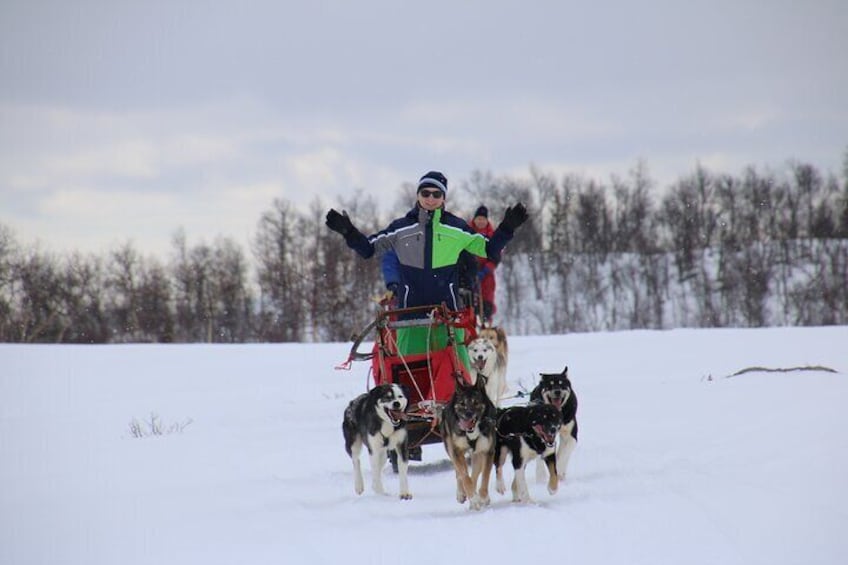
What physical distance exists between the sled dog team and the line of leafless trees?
34.5m

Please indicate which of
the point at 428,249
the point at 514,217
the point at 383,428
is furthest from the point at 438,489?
the point at 514,217

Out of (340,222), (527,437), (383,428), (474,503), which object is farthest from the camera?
(340,222)

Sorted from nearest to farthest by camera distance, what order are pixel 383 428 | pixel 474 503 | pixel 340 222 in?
pixel 474 503
pixel 383 428
pixel 340 222

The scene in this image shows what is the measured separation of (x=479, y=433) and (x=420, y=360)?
4.73 ft

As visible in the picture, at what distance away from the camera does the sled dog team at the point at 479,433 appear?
5.01 metres

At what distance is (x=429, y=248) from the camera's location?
6.45m

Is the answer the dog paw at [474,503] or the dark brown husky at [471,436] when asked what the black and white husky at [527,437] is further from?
the dog paw at [474,503]

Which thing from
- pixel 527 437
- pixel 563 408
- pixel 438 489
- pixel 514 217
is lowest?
pixel 438 489

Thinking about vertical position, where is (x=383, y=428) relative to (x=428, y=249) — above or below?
below

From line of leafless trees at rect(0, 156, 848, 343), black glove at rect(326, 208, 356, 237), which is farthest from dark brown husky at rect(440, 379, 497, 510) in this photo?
line of leafless trees at rect(0, 156, 848, 343)

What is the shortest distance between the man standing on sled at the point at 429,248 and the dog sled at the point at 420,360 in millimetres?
96

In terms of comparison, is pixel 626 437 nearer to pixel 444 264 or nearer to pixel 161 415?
pixel 444 264

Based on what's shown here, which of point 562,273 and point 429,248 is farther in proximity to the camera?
point 562,273

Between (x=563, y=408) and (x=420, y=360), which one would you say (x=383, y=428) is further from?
(x=563, y=408)
